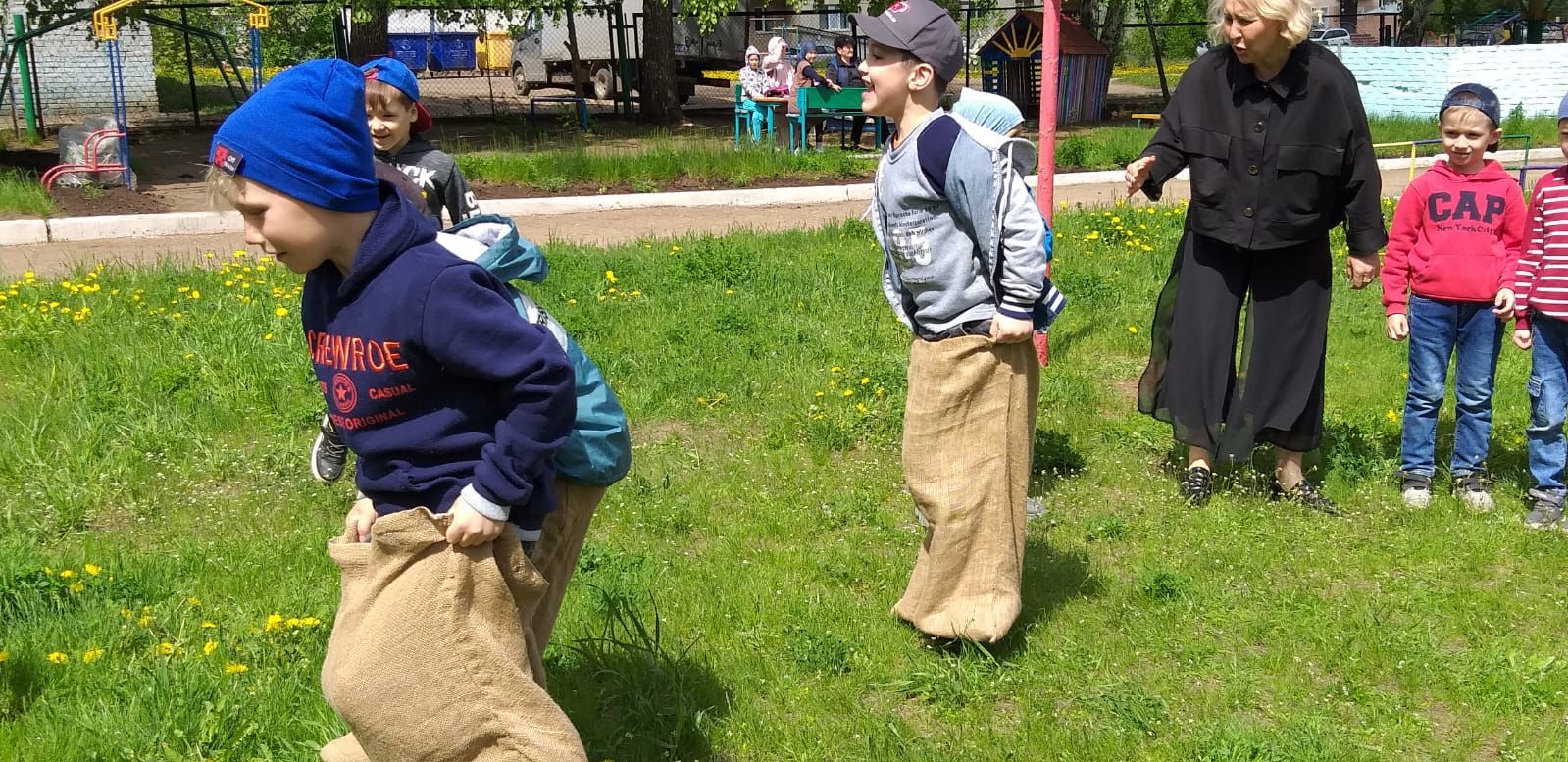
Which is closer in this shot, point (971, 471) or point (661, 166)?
point (971, 471)

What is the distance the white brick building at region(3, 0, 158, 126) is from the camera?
2541cm

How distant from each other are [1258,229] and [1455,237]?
900 millimetres

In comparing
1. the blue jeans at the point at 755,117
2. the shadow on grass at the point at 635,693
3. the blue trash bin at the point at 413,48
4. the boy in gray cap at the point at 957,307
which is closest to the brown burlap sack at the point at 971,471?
the boy in gray cap at the point at 957,307

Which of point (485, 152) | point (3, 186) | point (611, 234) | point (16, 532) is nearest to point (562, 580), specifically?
point (16, 532)

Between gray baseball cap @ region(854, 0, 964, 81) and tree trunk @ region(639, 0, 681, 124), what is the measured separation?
19672 mm

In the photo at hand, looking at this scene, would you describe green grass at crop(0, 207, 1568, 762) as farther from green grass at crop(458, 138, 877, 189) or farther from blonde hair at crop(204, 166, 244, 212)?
green grass at crop(458, 138, 877, 189)

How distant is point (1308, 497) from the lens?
570 centimetres

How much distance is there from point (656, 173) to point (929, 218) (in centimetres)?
1210

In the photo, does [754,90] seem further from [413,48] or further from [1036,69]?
[413,48]

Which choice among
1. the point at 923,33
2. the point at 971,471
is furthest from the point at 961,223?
the point at 971,471

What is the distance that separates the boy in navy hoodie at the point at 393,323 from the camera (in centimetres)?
251

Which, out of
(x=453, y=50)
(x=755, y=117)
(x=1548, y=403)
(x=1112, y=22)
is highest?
(x=1112, y=22)

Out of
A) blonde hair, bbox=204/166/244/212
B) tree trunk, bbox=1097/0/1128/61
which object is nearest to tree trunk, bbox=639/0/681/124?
tree trunk, bbox=1097/0/1128/61

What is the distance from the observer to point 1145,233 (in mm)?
10992
